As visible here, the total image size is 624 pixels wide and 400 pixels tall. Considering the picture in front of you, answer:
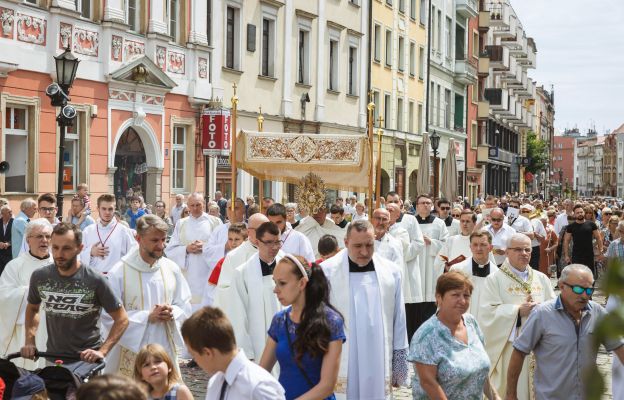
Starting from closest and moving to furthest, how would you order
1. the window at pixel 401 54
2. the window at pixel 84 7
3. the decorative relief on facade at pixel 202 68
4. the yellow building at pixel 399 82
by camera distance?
the window at pixel 84 7, the decorative relief on facade at pixel 202 68, the yellow building at pixel 399 82, the window at pixel 401 54

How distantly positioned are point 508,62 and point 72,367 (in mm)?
68296

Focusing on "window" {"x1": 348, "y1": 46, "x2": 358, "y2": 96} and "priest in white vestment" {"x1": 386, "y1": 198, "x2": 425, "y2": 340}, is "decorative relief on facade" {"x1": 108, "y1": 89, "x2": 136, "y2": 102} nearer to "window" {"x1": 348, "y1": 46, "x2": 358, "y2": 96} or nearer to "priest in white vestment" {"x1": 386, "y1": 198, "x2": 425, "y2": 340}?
"priest in white vestment" {"x1": 386, "y1": 198, "x2": 425, "y2": 340}

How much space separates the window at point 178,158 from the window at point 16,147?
18.6 ft

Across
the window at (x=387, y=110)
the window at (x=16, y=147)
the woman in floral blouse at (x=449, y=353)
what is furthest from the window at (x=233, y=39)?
the woman in floral blouse at (x=449, y=353)

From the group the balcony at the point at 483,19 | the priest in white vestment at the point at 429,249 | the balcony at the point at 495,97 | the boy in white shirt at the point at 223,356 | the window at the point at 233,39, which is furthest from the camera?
the balcony at the point at 495,97

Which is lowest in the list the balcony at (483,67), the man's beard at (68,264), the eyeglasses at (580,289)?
the eyeglasses at (580,289)

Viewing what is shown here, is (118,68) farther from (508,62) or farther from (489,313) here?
(508,62)

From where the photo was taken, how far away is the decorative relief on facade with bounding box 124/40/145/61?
2211 cm

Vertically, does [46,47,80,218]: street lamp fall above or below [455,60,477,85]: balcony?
below

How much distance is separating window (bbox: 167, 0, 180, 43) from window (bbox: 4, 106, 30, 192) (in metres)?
6.06

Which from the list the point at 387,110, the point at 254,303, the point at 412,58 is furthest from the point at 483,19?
the point at 254,303

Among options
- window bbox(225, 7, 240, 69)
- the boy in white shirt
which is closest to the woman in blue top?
the boy in white shirt

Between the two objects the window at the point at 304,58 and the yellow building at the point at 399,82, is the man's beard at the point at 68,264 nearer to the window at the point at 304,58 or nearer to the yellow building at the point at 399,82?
the window at the point at 304,58

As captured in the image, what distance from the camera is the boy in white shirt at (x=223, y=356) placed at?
3.63m
